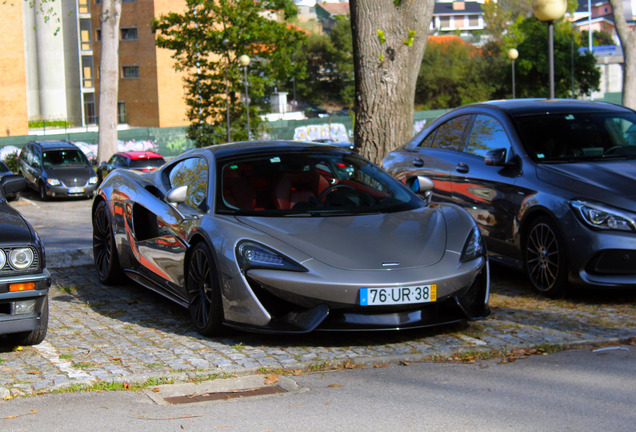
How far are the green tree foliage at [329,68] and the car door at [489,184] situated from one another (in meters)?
87.2

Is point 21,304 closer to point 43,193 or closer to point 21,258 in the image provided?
point 21,258

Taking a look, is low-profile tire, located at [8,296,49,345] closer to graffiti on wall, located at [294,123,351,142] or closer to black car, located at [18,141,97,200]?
black car, located at [18,141,97,200]

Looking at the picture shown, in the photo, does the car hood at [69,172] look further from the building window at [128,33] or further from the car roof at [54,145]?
the building window at [128,33]

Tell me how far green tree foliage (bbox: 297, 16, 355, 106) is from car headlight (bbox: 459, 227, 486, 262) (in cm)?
8951

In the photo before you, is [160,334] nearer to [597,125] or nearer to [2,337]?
[2,337]

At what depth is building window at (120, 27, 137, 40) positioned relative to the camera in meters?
66.4

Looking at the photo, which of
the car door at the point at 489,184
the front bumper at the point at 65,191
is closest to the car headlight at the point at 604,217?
the car door at the point at 489,184

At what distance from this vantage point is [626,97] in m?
29.7

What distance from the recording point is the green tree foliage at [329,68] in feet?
313

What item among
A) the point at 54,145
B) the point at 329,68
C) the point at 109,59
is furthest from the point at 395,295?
the point at 329,68

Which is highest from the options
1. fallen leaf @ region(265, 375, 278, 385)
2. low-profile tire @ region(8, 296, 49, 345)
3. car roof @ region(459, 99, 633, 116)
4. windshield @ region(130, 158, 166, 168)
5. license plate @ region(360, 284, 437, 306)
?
car roof @ region(459, 99, 633, 116)

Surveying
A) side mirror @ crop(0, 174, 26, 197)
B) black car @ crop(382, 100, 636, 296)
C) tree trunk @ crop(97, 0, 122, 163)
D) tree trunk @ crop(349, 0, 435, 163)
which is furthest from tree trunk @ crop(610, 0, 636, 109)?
side mirror @ crop(0, 174, 26, 197)

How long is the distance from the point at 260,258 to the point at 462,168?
11.0ft

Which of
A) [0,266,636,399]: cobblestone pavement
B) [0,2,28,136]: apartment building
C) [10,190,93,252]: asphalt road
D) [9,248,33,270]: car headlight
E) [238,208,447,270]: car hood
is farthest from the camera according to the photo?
[0,2,28,136]: apartment building
